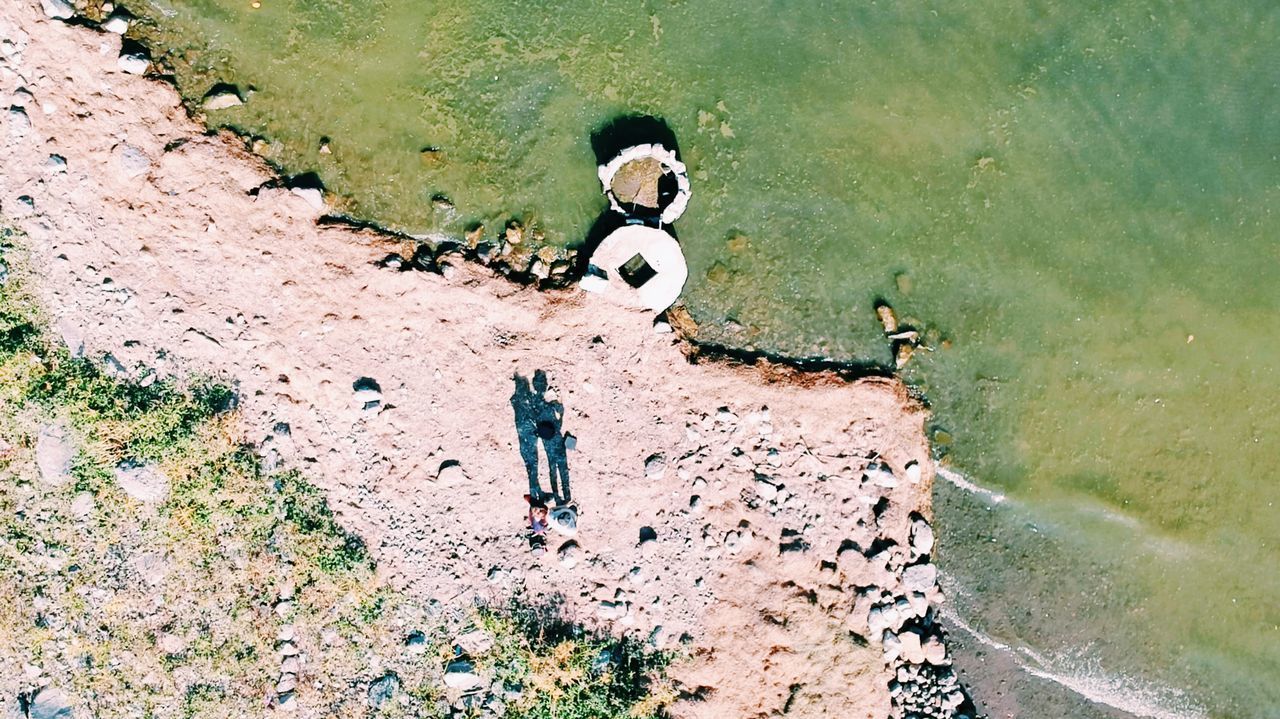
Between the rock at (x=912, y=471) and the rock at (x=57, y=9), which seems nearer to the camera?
the rock at (x=57, y=9)

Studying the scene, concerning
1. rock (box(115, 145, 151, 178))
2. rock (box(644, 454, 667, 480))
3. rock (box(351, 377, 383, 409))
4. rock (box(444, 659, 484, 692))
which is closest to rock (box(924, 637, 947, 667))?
rock (box(644, 454, 667, 480))

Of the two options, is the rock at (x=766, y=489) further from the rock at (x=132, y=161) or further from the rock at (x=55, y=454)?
the rock at (x=132, y=161)

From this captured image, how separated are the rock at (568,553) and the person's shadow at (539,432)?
0.71m

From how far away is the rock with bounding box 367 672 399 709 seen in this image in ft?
45.9

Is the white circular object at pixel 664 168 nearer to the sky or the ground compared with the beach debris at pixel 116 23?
nearer to the ground

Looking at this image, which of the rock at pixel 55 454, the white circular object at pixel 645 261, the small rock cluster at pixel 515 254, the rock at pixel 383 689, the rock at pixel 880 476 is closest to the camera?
the rock at pixel 55 454

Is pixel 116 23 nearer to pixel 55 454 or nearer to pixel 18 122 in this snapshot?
pixel 18 122

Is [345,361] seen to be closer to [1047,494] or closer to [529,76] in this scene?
[529,76]

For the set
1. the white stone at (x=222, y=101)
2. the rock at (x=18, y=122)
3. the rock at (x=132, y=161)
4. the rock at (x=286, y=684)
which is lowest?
the rock at (x=286, y=684)

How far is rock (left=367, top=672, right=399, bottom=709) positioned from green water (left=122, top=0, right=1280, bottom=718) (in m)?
7.74

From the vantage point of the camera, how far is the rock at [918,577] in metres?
14.7

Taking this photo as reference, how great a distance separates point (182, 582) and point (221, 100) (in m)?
8.26

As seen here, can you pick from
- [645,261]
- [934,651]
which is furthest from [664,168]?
[934,651]

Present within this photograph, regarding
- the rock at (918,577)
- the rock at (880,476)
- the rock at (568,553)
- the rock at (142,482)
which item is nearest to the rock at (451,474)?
the rock at (568,553)
